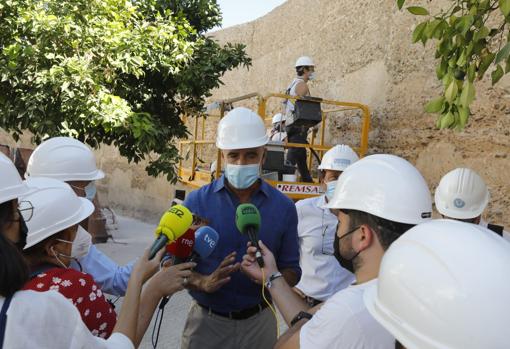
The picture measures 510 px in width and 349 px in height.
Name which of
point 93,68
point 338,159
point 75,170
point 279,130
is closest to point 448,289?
point 75,170

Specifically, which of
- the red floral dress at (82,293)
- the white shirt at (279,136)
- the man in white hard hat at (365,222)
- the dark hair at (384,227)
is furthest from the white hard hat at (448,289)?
the white shirt at (279,136)

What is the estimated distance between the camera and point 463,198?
319 cm

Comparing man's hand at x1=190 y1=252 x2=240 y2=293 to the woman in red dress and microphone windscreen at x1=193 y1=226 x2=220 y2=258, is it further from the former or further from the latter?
the woman in red dress

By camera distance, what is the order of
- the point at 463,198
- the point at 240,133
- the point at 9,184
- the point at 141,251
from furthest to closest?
the point at 141,251, the point at 463,198, the point at 240,133, the point at 9,184

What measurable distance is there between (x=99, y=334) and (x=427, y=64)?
20.3 ft

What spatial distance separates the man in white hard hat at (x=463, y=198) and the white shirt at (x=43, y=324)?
107 inches

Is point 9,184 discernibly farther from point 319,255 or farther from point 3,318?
point 319,255

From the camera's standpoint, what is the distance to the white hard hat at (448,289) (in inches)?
36.0

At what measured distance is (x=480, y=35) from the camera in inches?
88.4

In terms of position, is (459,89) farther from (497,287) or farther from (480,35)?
(497,287)

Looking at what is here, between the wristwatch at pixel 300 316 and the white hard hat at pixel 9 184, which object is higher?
the white hard hat at pixel 9 184

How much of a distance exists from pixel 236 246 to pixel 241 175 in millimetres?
408

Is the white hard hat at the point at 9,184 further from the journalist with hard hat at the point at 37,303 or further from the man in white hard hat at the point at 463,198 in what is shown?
the man in white hard hat at the point at 463,198

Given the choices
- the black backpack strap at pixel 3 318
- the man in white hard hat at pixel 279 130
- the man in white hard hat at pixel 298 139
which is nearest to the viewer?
the black backpack strap at pixel 3 318
